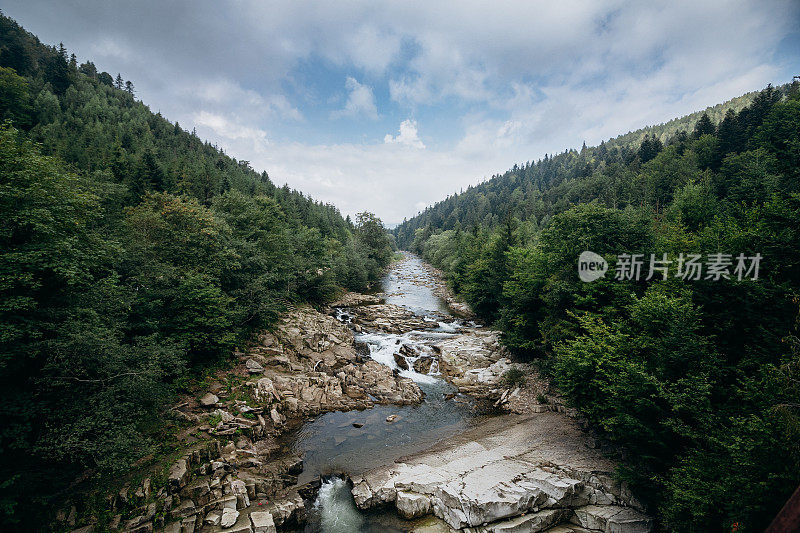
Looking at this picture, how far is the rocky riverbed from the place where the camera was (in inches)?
488

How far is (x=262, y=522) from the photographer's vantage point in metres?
11.9

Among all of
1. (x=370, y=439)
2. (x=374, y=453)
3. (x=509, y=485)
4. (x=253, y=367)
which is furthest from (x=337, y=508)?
(x=253, y=367)

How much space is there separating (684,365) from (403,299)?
4318 cm

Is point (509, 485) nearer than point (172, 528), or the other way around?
point (172, 528)

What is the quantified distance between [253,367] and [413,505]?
14.0 m

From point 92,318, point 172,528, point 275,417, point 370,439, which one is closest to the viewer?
point 172,528

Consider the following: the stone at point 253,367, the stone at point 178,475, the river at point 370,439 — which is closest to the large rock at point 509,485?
the river at point 370,439

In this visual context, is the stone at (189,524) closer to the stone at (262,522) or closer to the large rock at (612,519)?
the stone at (262,522)

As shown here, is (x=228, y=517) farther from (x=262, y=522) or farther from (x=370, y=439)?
(x=370, y=439)

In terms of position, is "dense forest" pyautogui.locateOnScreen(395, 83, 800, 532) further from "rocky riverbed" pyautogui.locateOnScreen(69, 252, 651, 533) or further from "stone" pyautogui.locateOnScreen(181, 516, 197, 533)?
"stone" pyautogui.locateOnScreen(181, 516, 197, 533)

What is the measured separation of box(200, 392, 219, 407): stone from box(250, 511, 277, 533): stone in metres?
7.35

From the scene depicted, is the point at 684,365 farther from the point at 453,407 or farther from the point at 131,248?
the point at 131,248

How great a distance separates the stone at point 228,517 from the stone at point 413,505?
642 centimetres

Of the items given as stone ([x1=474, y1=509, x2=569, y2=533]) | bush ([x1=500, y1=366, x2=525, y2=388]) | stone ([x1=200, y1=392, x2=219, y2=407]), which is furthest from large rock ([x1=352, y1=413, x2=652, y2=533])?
stone ([x1=200, y1=392, x2=219, y2=407])
